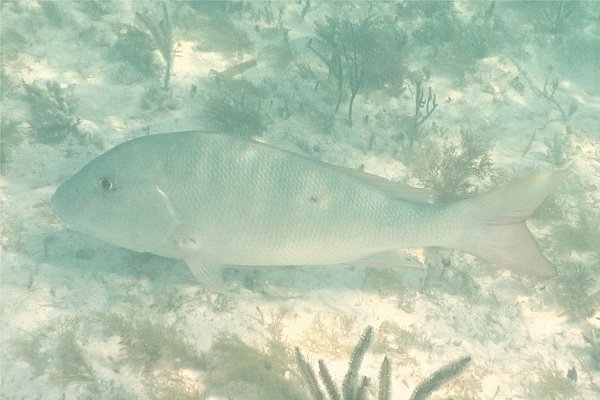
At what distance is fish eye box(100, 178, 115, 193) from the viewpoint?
332 centimetres

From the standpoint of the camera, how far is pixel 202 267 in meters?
3.50

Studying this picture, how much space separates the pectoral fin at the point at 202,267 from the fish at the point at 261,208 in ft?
0.11

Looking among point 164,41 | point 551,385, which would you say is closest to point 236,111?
point 164,41

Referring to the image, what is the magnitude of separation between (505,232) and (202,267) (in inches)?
95.6

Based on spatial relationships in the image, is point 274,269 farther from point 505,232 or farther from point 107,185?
point 505,232

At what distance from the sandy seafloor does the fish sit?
3.04ft

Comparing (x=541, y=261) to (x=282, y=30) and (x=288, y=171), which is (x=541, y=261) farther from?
(x=282, y=30)

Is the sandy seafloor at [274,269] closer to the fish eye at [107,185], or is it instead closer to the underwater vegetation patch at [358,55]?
the underwater vegetation patch at [358,55]

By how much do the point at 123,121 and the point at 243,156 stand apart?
12.0 feet

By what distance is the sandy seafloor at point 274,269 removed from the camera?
3.60 metres

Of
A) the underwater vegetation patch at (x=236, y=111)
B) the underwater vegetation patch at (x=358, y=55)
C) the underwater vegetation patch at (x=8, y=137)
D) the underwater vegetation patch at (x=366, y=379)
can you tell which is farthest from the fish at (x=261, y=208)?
the underwater vegetation patch at (x=358, y=55)

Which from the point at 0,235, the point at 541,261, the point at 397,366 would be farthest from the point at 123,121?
the point at 541,261

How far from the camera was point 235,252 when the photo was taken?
11.2 ft

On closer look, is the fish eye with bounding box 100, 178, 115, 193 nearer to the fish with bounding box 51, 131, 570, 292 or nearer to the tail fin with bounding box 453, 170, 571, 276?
the fish with bounding box 51, 131, 570, 292
